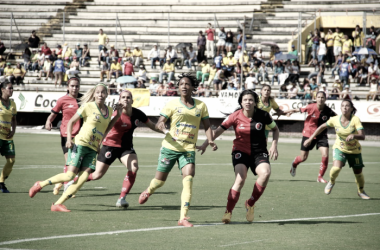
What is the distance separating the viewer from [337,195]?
1170 cm

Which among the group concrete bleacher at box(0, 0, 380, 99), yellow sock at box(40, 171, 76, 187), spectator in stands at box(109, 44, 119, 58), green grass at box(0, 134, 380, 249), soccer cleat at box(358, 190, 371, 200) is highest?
concrete bleacher at box(0, 0, 380, 99)

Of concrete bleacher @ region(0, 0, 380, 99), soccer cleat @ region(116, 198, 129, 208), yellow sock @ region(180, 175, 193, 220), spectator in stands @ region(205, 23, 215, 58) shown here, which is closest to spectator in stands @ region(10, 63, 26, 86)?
concrete bleacher @ region(0, 0, 380, 99)

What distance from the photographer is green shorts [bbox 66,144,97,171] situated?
9.03 meters

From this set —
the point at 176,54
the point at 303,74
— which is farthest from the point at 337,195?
the point at 176,54

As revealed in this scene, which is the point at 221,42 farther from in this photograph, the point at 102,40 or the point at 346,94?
the point at 346,94

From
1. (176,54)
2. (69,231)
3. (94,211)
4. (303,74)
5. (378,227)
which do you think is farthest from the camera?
(176,54)

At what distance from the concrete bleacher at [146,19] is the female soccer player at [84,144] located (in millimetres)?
27841

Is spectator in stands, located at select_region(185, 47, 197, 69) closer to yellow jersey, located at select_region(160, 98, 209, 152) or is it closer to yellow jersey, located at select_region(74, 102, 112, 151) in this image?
yellow jersey, located at select_region(74, 102, 112, 151)

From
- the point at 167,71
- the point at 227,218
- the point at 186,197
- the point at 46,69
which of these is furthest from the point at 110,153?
the point at 46,69

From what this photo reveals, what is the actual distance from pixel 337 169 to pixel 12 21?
3890cm

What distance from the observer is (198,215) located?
901cm

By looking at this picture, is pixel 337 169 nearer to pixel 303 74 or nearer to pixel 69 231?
pixel 69 231

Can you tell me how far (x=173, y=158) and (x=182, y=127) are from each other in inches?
18.4

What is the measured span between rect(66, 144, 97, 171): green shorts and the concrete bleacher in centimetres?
2797
